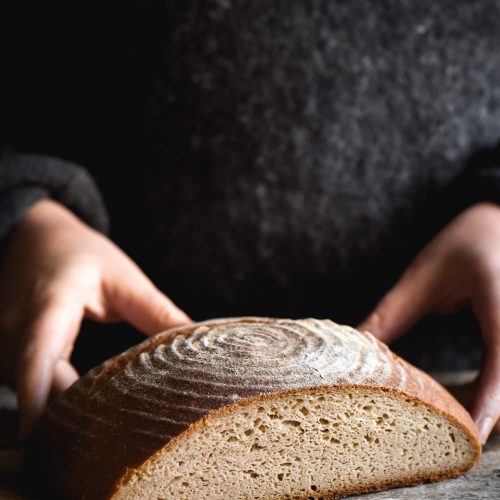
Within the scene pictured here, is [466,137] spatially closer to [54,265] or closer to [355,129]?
[355,129]

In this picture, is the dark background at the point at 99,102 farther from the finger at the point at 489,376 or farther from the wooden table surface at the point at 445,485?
the wooden table surface at the point at 445,485

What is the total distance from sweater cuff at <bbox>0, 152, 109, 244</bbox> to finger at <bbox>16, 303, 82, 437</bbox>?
0.32 metres

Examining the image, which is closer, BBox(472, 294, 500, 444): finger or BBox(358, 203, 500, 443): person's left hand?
BBox(472, 294, 500, 444): finger

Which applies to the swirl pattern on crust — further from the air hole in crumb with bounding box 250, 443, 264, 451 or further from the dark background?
the dark background

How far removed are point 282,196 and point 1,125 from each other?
672 mm

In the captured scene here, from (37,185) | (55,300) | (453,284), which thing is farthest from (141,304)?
(453,284)

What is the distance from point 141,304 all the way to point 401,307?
48cm

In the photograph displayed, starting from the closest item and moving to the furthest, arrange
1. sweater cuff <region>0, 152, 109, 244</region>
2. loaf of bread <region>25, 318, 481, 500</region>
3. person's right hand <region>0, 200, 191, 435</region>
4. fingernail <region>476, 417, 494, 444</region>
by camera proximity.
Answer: loaf of bread <region>25, 318, 481, 500</region> → fingernail <region>476, 417, 494, 444</region> → person's right hand <region>0, 200, 191, 435</region> → sweater cuff <region>0, 152, 109, 244</region>

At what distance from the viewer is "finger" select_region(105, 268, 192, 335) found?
128 centimetres

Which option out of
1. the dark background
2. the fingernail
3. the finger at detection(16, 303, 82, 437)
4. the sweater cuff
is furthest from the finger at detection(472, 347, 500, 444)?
the sweater cuff

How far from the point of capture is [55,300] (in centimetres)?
128

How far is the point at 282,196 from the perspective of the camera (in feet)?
4.96

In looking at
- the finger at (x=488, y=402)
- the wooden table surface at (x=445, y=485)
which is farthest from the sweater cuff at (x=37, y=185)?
the finger at (x=488, y=402)

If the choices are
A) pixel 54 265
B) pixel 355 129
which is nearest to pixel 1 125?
pixel 54 265
